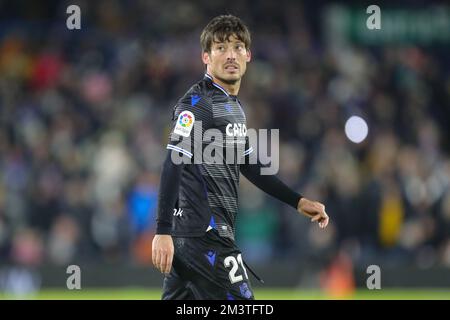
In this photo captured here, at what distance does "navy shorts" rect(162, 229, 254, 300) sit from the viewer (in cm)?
626

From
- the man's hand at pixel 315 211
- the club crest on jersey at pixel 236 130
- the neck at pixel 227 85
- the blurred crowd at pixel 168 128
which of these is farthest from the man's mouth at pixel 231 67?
the blurred crowd at pixel 168 128

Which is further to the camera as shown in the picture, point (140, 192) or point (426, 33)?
point (426, 33)

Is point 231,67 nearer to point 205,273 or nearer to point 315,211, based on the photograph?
point 315,211

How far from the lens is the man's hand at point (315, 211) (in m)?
6.68

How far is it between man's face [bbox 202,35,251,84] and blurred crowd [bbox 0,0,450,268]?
7.54m

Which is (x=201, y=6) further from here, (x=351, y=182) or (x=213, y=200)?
(x=213, y=200)

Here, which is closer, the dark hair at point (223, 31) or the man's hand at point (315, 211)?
the dark hair at point (223, 31)

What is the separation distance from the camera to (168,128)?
1545 cm

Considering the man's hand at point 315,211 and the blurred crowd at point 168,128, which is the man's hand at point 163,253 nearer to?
the man's hand at point 315,211

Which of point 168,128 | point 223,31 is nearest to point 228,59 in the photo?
point 223,31

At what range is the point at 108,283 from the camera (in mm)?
13641

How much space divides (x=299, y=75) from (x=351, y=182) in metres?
3.12

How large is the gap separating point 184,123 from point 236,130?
Result: 46cm

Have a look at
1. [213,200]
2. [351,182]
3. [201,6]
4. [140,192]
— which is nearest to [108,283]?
[140,192]
